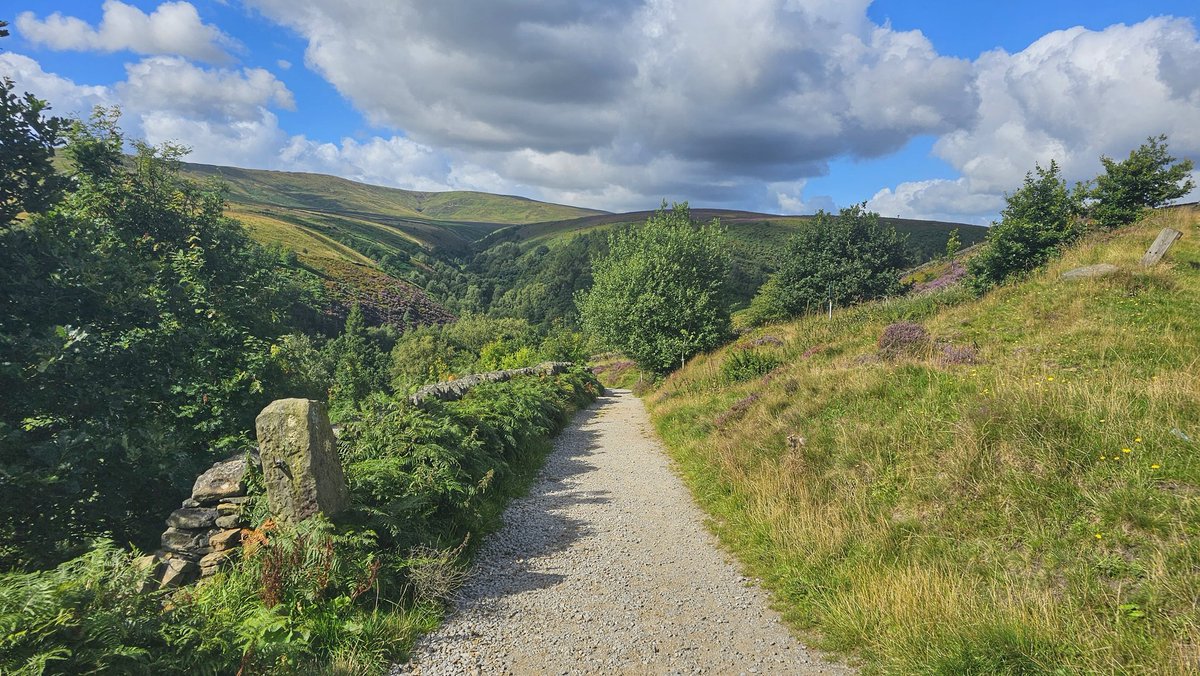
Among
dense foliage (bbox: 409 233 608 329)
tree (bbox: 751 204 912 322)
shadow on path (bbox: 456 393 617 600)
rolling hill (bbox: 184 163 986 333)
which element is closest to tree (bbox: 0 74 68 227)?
shadow on path (bbox: 456 393 617 600)

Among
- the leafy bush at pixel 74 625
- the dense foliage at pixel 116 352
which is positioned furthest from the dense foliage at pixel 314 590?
the dense foliage at pixel 116 352

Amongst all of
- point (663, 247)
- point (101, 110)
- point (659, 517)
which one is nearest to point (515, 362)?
point (663, 247)

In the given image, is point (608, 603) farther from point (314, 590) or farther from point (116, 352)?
point (116, 352)

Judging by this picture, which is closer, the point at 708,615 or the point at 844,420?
the point at 708,615

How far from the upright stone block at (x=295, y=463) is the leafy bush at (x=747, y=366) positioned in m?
12.2

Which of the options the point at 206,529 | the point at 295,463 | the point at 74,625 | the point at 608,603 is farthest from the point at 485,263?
the point at 74,625

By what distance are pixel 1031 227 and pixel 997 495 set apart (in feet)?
78.9

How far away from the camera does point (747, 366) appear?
51.0 feet

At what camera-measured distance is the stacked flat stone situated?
552 centimetres

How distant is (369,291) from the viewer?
97.6 meters

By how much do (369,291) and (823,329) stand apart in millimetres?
97311

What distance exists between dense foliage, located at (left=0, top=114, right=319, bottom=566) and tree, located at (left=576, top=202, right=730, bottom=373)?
1500cm

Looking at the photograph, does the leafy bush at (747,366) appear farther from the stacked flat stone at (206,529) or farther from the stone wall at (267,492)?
the stacked flat stone at (206,529)

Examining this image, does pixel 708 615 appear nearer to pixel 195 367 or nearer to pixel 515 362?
pixel 195 367
